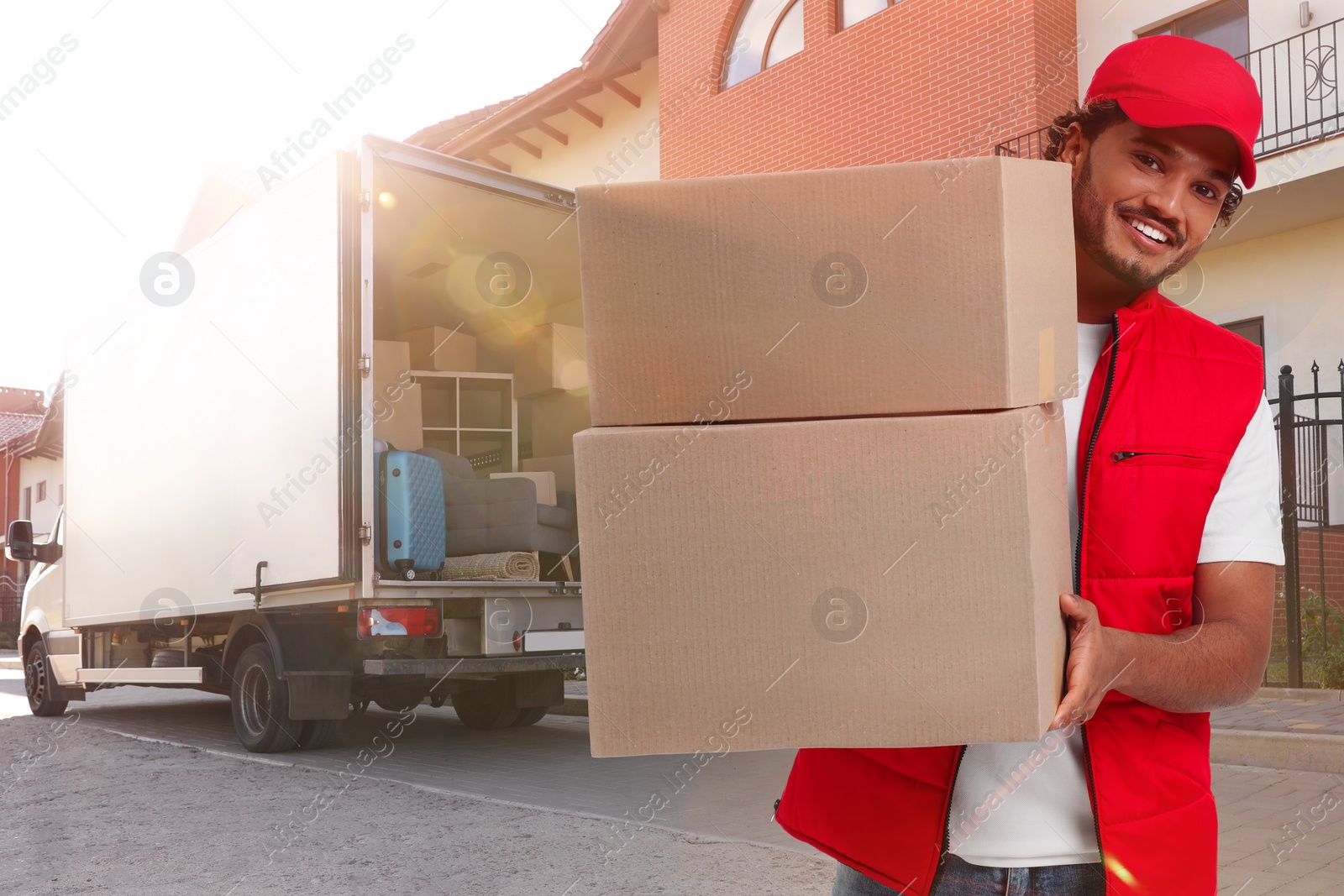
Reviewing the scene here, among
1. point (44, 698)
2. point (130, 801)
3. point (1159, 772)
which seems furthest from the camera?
point (44, 698)

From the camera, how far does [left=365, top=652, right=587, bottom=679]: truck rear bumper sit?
6.59m

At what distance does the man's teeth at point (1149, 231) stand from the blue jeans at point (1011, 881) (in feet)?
2.64

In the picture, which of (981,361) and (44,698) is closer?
(981,361)

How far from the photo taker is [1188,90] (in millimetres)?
1466

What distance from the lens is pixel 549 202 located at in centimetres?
751

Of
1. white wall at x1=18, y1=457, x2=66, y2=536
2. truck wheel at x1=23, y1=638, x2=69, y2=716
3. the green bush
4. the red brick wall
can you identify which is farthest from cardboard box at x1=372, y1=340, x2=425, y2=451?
white wall at x1=18, y1=457, x2=66, y2=536

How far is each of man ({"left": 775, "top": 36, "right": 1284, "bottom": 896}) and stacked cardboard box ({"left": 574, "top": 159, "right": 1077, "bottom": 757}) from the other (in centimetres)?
14

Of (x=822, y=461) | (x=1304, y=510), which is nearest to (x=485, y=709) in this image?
(x=1304, y=510)

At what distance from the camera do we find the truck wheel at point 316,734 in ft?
24.5

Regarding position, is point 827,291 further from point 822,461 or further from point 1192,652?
point 1192,652

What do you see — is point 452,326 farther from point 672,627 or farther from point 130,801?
point 672,627

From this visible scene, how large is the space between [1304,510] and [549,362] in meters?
6.92

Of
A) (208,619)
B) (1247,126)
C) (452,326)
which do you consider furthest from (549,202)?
(1247,126)

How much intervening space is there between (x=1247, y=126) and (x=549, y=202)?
249 inches
